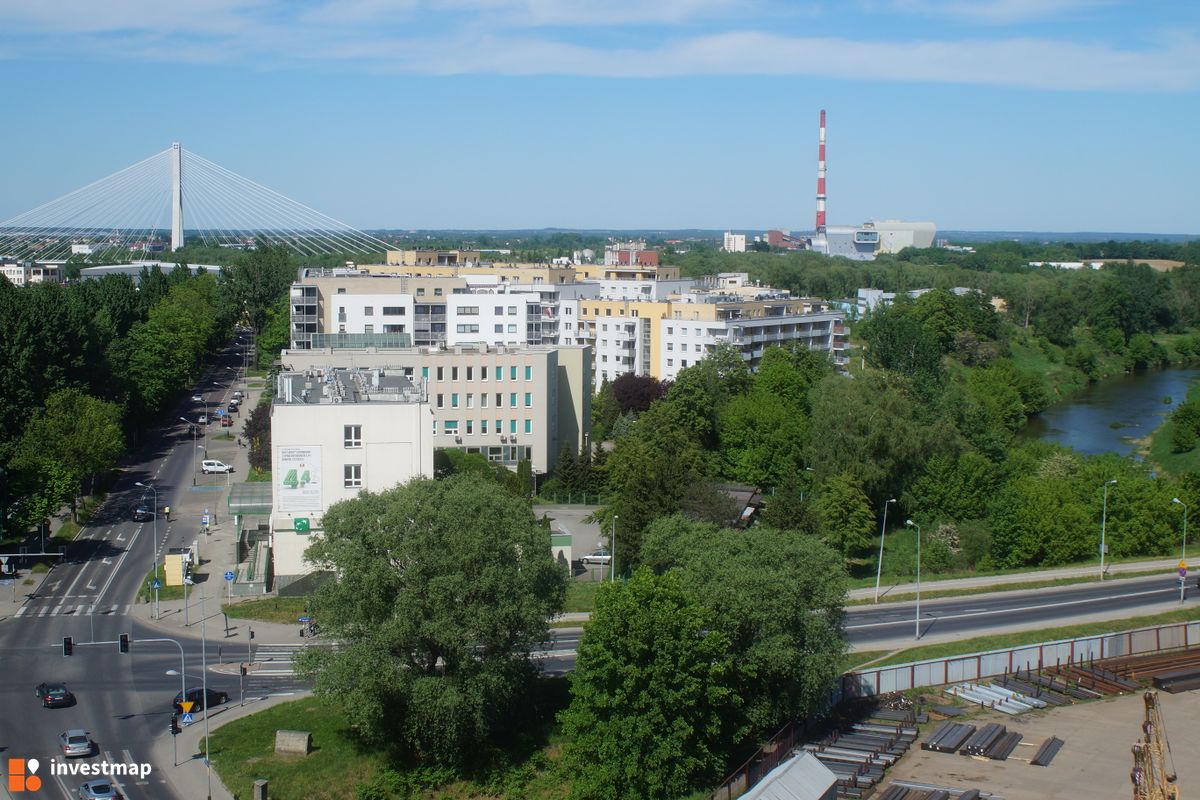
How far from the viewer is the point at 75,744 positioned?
17109 millimetres

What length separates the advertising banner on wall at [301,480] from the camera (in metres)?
26.2

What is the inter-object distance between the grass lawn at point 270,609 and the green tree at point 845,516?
493 inches

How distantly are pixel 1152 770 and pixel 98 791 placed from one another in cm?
1391

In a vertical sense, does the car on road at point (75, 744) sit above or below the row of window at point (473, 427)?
below

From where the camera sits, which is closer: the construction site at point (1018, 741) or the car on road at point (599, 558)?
the construction site at point (1018, 741)

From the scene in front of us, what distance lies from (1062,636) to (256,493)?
60.2ft

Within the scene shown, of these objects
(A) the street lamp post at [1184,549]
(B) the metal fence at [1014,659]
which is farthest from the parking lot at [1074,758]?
(A) the street lamp post at [1184,549]

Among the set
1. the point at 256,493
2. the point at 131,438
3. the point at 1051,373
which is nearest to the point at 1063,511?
the point at 256,493

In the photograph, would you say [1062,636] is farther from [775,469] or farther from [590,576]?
[775,469]

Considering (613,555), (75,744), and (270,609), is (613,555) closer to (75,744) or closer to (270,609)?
(270,609)

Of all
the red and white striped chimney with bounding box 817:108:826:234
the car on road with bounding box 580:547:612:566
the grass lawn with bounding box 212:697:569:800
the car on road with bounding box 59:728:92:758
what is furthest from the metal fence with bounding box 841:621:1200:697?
the red and white striped chimney with bounding box 817:108:826:234

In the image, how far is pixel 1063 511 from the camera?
30.1 metres

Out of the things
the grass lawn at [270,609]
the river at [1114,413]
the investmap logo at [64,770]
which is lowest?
the investmap logo at [64,770]

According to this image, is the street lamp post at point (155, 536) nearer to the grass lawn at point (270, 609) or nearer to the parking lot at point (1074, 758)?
the grass lawn at point (270, 609)
